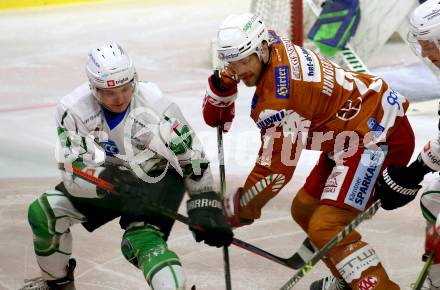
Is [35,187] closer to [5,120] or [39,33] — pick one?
[5,120]

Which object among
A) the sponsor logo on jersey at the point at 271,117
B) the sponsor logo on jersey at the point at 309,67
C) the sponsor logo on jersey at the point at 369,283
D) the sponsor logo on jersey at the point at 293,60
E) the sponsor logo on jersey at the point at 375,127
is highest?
the sponsor logo on jersey at the point at 293,60

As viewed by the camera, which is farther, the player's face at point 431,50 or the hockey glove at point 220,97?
the hockey glove at point 220,97

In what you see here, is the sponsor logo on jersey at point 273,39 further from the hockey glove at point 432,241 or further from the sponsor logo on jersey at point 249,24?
the hockey glove at point 432,241

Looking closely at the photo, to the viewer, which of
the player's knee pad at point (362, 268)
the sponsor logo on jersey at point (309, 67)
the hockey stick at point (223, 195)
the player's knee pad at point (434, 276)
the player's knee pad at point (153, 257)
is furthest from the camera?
the hockey stick at point (223, 195)

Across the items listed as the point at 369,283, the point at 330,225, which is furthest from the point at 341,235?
the point at 369,283

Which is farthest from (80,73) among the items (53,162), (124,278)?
(124,278)

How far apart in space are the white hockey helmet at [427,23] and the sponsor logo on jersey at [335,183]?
55 centimetres

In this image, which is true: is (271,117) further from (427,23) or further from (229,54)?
(427,23)

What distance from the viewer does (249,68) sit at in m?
3.19

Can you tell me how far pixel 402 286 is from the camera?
3797 mm

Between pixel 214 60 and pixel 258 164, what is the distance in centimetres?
402

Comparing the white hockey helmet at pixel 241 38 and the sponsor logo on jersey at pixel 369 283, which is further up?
the white hockey helmet at pixel 241 38

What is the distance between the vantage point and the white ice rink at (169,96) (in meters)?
4.01

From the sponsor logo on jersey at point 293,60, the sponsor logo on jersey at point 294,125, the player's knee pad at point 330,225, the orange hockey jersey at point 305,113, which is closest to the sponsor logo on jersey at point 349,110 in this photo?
the orange hockey jersey at point 305,113
